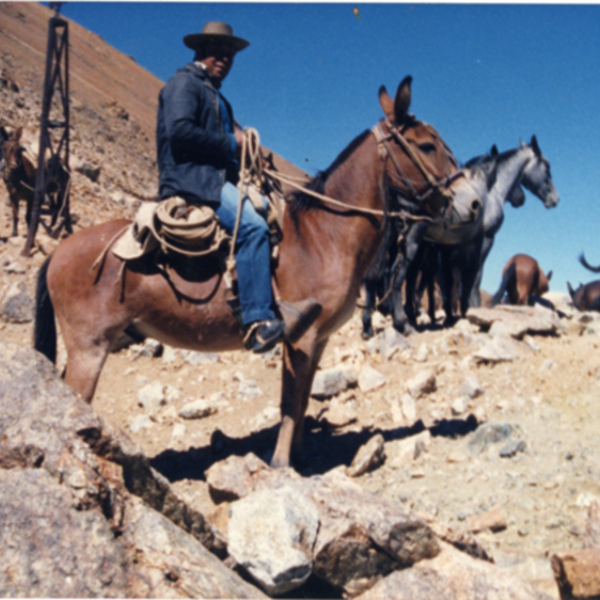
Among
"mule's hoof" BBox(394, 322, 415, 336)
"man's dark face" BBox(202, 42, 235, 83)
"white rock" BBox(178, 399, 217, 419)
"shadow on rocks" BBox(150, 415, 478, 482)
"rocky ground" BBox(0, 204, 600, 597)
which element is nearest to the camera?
"rocky ground" BBox(0, 204, 600, 597)

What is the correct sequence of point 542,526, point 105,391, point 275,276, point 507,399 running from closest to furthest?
point 542,526 < point 275,276 < point 507,399 < point 105,391

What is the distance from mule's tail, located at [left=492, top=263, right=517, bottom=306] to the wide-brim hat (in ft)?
31.6

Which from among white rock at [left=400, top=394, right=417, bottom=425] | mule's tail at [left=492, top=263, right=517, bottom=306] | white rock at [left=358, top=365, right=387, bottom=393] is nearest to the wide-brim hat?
white rock at [left=358, top=365, right=387, bottom=393]

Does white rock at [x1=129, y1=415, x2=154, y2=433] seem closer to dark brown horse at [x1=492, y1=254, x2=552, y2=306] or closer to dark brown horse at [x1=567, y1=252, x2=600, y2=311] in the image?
dark brown horse at [x1=492, y1=254, x2=552, y2=306]

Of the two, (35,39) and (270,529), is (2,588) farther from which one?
(35,39)

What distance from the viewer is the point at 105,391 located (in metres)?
6.37

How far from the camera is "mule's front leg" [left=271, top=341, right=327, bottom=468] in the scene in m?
4.27

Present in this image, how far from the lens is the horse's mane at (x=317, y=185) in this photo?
180 inches

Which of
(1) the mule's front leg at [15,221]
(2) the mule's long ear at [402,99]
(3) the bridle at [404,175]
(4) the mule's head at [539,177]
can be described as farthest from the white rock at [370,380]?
(1) the mule's front leg at [15,221]

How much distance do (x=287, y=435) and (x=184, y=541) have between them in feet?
6.53

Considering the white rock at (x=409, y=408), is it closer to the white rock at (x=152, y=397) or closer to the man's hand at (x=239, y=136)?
the white rock at (x=152, y=397)

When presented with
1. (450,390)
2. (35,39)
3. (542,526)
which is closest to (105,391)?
(450,390)

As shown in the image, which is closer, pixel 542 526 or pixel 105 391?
pixel 542 526

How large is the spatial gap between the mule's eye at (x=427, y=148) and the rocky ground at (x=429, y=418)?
7.51 ft
